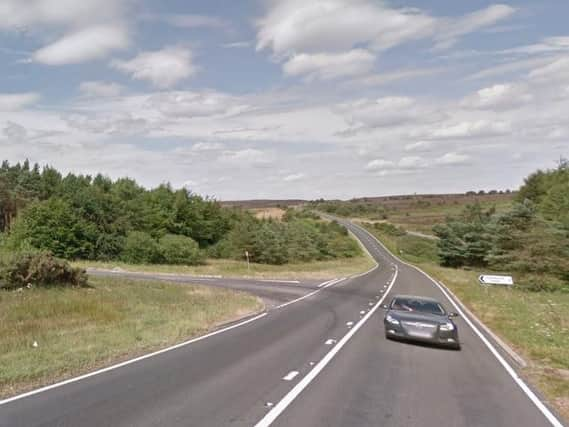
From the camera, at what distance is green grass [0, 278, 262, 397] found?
33.4 feet

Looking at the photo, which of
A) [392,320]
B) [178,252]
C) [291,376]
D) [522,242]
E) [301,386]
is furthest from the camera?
[178,252]

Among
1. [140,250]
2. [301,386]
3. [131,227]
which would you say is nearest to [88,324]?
[301,386]

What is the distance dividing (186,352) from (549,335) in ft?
39.7

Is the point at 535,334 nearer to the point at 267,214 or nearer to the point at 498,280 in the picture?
the point at 498,280

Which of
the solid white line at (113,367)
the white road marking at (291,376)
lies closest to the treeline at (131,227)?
the solid white line at (113,367)

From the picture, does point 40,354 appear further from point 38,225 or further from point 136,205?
point 136,205

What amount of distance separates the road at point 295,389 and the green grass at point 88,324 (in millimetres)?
1100

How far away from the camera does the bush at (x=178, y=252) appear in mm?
65863

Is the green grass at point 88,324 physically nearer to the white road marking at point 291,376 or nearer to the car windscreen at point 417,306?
the white road marking at point 291,376

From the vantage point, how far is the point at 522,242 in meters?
48.9

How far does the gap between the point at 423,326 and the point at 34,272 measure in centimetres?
1631

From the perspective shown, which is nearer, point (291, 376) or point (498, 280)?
point (291, 376)

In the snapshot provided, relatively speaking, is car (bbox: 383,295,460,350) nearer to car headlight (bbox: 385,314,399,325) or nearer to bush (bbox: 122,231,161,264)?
car headlight (bbox: 385,314,399,325)

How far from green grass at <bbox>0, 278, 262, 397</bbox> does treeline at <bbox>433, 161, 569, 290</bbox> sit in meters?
33.5
